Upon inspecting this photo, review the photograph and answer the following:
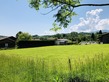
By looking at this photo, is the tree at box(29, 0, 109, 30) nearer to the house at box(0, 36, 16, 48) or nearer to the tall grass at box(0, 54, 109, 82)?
the tall grass at box(0, 54, 109, 82)

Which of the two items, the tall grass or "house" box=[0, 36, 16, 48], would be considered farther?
"house" box=[0, 36, 16, 48]

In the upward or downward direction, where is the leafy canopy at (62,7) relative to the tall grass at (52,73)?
upward

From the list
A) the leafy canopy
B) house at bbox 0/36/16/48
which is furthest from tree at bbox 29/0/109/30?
house at bbox 0/36/16/48

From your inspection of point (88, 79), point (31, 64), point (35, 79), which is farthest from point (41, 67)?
point (88, 79)

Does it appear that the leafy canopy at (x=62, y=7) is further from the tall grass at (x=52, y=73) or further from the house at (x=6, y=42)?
the house at (x=6, y=42)

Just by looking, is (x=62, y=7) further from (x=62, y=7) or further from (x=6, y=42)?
(x=6, y=42)

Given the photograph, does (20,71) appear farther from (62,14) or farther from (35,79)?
(62,14)

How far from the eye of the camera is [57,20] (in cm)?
1194

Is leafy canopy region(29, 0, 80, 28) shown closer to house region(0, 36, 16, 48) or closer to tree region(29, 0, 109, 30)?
tree region(29, 0, 109, 30)

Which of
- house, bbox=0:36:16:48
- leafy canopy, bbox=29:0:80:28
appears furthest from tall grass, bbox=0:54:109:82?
house, bbox=0:36:16:48

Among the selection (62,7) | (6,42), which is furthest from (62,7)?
(6,42)

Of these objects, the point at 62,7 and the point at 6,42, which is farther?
the point at 6,42

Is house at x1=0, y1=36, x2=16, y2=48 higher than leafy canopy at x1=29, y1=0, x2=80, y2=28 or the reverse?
the reverse

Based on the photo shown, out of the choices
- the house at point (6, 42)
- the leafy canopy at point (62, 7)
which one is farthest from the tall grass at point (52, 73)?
the house at point (6, 42)
